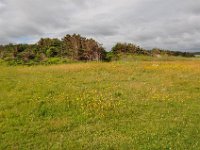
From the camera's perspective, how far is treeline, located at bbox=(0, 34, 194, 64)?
205ft

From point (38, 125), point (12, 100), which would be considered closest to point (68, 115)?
point (38, 125)

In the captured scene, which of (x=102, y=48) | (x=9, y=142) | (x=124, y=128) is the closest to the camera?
(x=9, y=142)

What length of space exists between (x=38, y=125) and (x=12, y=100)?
16.4ft

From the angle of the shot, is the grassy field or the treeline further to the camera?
the treeline

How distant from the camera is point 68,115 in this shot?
14.2 m

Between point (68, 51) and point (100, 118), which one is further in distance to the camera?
point (68, 51)

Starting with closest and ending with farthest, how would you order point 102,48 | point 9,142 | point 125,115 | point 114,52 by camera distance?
point 9,142
point 125,115
point 102,48
point 114,52

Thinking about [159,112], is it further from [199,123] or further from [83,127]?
[83,127]

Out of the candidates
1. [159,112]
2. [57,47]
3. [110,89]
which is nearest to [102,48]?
[57,47]

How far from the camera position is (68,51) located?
6731 centimetres

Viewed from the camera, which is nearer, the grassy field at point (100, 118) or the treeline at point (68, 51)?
the grassy field at point (100, 118)

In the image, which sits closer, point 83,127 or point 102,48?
point 83,127

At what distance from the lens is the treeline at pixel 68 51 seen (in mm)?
62531

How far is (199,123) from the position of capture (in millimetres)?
12688
